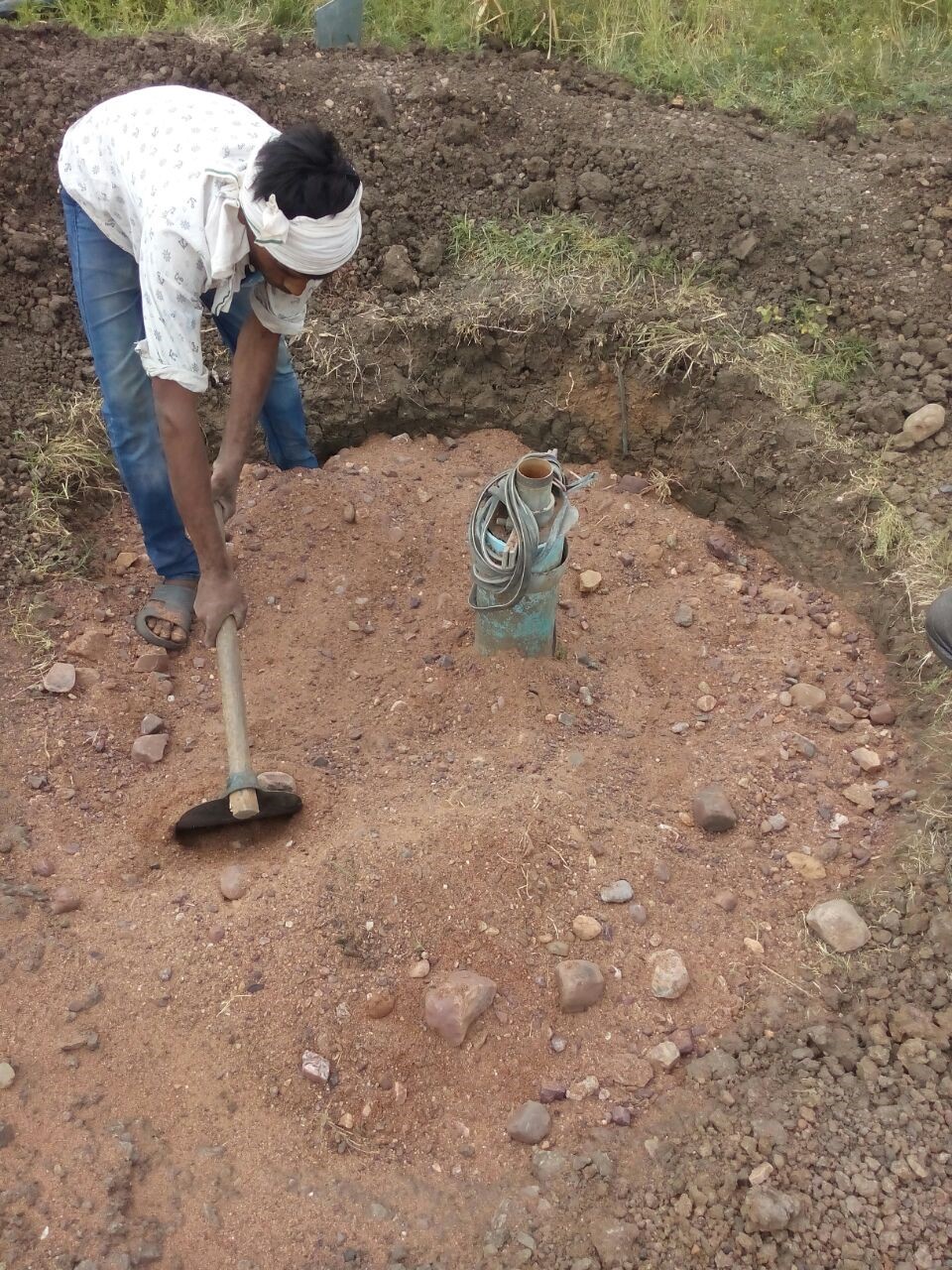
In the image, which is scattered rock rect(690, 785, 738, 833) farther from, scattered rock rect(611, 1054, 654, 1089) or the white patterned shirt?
the white patterned shirt

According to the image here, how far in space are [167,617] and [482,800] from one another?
Result: 1265mm

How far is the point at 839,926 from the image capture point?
2.38m

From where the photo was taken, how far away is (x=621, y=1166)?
2.03 m

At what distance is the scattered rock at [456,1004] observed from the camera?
220 cm

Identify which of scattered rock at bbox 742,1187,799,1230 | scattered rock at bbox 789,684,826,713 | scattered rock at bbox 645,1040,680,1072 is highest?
scattered rock at bbox 742,1187,799,1230

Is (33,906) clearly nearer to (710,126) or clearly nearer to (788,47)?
(710,126)

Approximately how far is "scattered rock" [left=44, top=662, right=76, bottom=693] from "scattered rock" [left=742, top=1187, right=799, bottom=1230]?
7.41ft

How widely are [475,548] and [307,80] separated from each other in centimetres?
289

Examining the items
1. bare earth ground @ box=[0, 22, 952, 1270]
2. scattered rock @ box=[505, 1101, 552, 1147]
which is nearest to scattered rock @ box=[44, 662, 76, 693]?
bare earth ground @ box=[0, 22, 952, 1270]

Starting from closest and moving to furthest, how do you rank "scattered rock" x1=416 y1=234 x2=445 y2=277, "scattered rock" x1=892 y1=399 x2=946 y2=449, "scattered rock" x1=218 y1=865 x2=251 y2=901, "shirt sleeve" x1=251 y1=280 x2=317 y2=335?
"scattered rock" x1=218 y1=865 x2=251 y2=901 < "shirt sleeve" x1=251 y1=280 x2=317 y2=335 < "scattered rock" x1=892 y1=399 x2=946 y2=449 < "scattered rock" x1=416 y1=234 x2=445 y2=277

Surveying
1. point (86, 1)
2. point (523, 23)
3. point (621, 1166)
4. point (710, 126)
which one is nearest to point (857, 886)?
point (621, 1166)

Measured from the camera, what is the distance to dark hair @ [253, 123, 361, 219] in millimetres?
2092

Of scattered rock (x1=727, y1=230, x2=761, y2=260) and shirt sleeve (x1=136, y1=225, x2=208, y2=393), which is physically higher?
shirt sleeve (x1=136, y1=225, x2=208, y2=393)

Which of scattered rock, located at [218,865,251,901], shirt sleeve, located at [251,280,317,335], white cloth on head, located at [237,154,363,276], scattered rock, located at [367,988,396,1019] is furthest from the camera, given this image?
shirt sleeve, located at [251,280,317,335]
